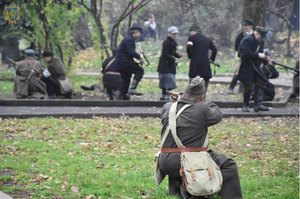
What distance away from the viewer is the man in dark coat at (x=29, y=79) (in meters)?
16.8

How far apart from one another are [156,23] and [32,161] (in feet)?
86.2

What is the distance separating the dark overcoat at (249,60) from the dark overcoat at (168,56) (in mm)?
2157

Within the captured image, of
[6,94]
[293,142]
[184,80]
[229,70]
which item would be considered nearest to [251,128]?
[293,142]

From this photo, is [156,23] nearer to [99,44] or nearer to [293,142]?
[99,44]

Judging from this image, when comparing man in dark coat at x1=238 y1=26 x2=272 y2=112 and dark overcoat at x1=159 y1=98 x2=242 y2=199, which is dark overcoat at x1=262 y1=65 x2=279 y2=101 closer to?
man in dark coat at x1=238 y1=26 x2=272 y2=112

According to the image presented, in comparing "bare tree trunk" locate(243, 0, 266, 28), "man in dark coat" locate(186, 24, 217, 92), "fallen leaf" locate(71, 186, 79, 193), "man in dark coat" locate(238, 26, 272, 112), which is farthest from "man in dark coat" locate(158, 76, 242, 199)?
"bare tree trunk" locate(243, 0, 266, 28)

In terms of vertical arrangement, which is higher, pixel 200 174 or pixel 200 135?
pixel 200 135

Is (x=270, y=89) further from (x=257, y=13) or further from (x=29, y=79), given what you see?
(x=29, y=79)

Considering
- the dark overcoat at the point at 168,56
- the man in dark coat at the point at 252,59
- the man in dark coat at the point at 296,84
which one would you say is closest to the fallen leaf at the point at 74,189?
the man in dark coat at the point at 252,59

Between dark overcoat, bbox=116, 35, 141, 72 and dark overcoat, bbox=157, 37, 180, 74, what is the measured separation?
2.13 ft

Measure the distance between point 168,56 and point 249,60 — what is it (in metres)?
2.40

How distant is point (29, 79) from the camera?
16.8 metres

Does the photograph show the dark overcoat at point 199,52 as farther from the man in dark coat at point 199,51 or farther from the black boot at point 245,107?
the black boot at point 245,107

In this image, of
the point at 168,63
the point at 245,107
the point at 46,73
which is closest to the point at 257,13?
the point at 168,63
